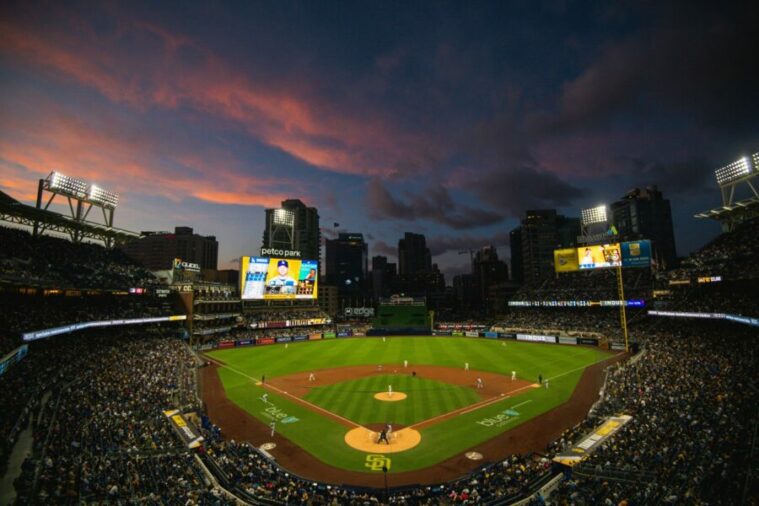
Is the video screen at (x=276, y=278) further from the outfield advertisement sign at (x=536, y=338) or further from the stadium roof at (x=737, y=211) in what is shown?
the stadium roof at (x=737, y=211)

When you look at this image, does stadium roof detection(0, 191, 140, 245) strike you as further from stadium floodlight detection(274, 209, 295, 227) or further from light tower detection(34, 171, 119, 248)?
stadium floodlight detection(274, 209, 295, 227)

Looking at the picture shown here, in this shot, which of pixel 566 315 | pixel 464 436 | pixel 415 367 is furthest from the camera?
pixel 566 315

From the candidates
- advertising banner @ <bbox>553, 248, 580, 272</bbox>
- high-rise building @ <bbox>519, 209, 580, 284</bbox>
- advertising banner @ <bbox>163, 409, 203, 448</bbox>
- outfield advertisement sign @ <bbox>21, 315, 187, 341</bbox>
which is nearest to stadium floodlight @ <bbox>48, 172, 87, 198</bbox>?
outfield advertisement sign @ <bbox>21, 315, 187, 341</bbox>

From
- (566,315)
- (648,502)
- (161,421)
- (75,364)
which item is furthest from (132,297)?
(566,315)

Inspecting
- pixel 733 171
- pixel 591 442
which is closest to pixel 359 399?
pixel 591 442

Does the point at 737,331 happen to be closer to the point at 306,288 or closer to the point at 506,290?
the point at 306,288

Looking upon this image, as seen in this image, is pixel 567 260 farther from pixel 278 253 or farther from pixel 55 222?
pixel 55 222
